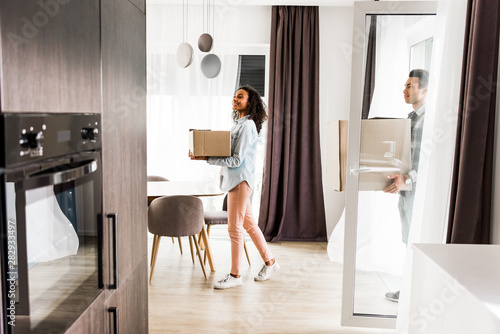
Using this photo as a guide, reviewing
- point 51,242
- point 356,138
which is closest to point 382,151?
point 356,138

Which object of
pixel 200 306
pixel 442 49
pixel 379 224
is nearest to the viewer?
pixel 442 49

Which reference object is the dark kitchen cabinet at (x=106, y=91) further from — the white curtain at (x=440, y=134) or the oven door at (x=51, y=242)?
the white curtain at (x=440, y=134)

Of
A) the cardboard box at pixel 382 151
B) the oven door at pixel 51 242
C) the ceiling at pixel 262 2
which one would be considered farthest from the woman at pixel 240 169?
the oven door at pixel 51 242

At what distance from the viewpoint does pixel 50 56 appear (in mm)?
1155

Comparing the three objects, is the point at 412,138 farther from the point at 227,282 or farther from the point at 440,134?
the point at 227,282

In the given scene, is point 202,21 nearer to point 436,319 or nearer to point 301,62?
point 301,62

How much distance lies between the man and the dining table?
145cm

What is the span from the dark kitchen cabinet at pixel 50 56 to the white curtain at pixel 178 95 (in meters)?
3.42

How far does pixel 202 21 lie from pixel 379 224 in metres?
2.95

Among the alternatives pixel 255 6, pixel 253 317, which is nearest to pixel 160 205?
pixel 253 317

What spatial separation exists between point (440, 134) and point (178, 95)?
316 centimetres

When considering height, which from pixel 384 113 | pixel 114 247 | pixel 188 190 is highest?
pixel 384 113

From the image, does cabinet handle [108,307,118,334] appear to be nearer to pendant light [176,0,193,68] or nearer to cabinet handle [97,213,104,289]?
cabinet handle [97,213,104,289]

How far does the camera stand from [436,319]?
155 centimetres
